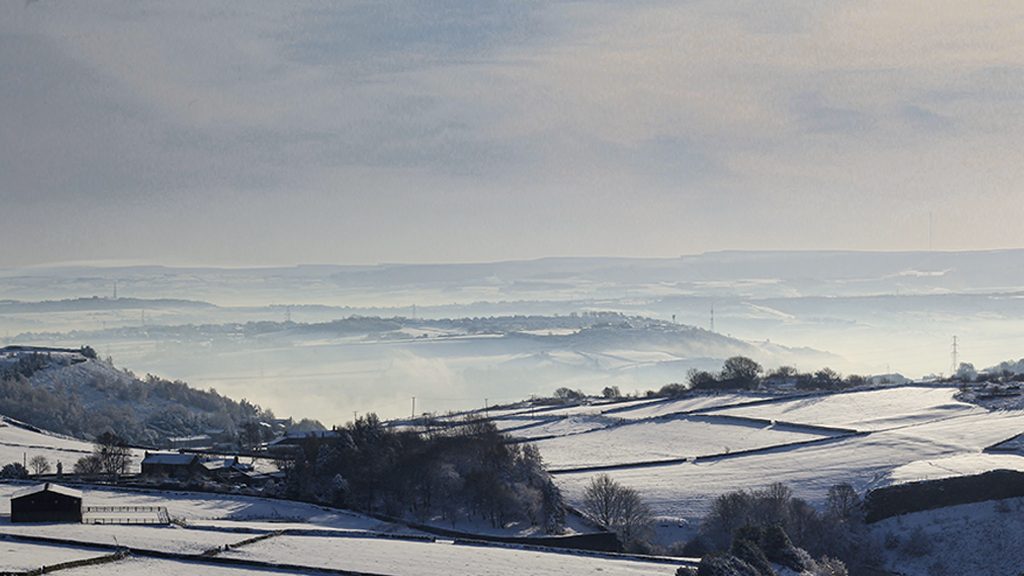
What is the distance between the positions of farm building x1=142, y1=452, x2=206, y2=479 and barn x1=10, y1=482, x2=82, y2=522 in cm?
3254

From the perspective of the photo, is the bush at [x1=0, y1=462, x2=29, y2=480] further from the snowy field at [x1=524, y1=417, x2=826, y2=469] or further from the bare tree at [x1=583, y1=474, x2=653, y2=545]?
the bare tree at [x1=583, y1=474, x2=653, y2=545]

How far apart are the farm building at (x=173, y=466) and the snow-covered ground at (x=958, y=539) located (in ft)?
179

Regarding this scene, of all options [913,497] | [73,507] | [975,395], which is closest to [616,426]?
[975,395]

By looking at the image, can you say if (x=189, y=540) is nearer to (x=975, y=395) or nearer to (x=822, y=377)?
(x=975, y=395)

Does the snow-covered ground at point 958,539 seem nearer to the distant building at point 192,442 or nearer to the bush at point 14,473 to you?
the bush at point 14,473

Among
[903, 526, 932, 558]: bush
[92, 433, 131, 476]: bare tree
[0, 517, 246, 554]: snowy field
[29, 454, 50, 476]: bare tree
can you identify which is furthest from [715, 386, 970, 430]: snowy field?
[0, 517, 246, 554]: snowy field

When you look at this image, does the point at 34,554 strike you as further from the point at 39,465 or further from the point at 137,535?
the point at 39,465

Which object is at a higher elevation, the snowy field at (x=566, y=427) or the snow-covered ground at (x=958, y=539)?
the snowy field at (x=566, y=427)

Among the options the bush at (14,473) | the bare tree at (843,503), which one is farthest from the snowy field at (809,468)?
the bush at (14,473)

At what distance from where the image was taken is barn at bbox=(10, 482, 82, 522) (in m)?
73.4

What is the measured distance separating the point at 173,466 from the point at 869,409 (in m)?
68.8

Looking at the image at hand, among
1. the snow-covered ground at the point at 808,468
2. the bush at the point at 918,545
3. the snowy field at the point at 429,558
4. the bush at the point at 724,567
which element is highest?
the snow-covered ground at the point at 808,468

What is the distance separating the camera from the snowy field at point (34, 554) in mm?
56031

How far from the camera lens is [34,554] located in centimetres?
6019
